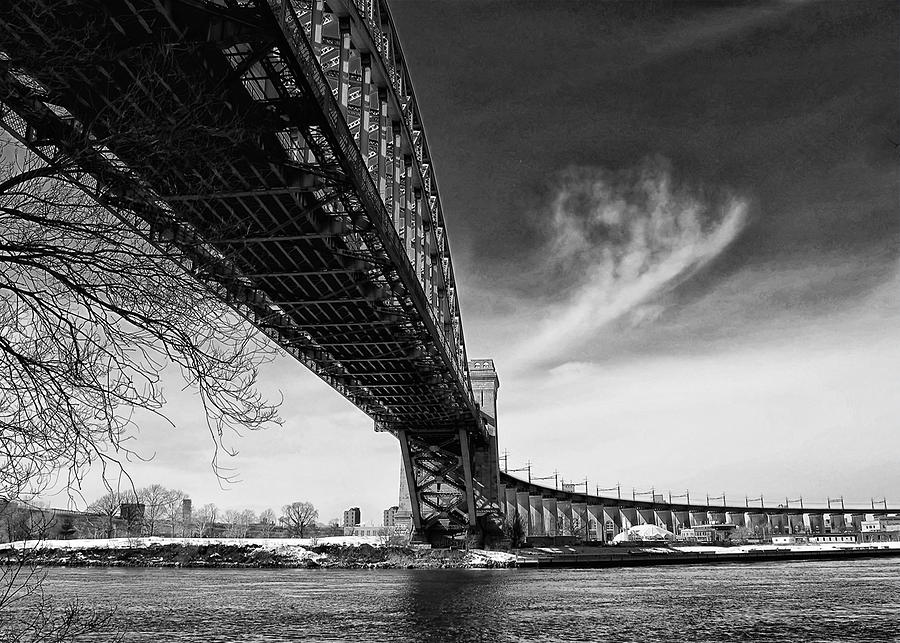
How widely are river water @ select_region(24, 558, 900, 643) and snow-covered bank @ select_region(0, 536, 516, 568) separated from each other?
1678 cm

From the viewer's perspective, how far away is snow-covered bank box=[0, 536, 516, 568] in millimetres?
53344

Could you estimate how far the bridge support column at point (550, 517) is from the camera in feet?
392

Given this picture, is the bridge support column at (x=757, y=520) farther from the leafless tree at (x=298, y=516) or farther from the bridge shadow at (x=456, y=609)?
the bridge shadow at (x=456, y=609)

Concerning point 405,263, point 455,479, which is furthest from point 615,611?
point 455,479

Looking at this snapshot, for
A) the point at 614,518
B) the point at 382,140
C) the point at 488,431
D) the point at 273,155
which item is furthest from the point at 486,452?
the point at 614,518

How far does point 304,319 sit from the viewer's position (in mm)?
32688

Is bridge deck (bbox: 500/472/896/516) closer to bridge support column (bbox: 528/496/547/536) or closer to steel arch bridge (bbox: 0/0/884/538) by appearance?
bridge support column (bbox: 528/496/547/536)

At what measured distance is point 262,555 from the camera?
188 feet

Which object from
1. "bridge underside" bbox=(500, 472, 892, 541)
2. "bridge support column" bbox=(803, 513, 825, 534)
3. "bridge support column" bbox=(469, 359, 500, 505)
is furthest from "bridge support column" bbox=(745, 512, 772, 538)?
"bridge support column" bbox=(469, 359, 500, 505)

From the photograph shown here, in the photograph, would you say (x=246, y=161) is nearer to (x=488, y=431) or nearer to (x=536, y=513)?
(x=488, y=431)

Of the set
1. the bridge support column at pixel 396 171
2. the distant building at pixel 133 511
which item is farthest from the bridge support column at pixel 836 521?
the distant building at pixel 133 511

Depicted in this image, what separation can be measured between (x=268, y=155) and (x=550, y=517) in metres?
112

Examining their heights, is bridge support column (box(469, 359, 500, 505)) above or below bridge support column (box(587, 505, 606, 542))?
above

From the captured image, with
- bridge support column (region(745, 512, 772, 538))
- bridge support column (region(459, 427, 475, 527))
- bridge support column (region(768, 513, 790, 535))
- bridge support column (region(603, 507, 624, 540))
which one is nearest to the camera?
bridge support column (region(459, 427, 475, 527))
